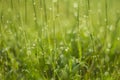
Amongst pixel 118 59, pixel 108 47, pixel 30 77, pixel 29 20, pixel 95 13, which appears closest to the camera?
pixel 30 77

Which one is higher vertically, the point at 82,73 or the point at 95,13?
the point at 95,13

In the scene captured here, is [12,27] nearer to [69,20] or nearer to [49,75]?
[49,75]

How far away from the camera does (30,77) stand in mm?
2449

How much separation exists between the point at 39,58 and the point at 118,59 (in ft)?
1.90

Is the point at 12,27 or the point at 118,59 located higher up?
the point at 12,27

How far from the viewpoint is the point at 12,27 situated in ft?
9.76

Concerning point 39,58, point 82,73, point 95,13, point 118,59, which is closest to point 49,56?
point 39,58

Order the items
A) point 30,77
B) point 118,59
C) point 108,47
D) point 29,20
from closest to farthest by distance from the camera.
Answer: point 30,77
point 118,59
point 108,47
point 29,20

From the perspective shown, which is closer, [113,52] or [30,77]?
[30,77]

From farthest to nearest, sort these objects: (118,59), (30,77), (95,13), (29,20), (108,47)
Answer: (29,20), (95,13), (108,47), (118,59), (30,77)

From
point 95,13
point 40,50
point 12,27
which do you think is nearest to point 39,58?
point 40,50

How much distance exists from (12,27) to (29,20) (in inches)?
37.5

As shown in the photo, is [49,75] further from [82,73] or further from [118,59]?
[118,59]

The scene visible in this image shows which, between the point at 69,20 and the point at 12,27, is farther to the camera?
the point at 69,20
